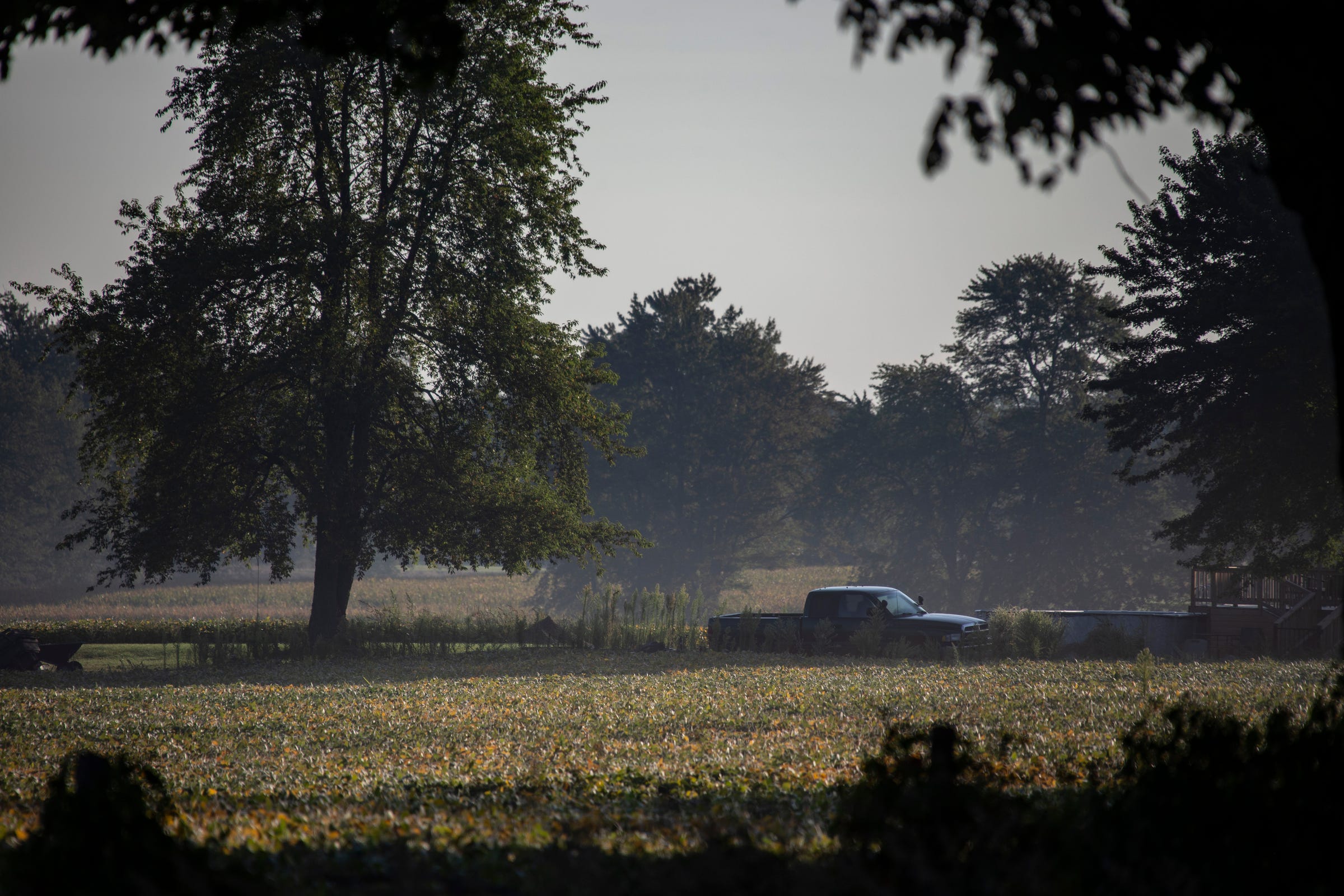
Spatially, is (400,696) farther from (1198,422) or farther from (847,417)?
(847,417)

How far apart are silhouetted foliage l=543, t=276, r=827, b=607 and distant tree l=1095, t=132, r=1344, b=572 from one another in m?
36.5

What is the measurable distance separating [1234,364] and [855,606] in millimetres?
8602

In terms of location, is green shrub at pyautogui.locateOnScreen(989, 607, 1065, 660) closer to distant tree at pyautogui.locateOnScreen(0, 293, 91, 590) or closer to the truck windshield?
the truck windshield

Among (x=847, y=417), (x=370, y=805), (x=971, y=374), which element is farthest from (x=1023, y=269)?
(x=370, y=805)

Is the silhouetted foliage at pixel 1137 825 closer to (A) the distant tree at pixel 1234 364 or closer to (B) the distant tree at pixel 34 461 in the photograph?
(A) the distant tree at pixel 1234 364

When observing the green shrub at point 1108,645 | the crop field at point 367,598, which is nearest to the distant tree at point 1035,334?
the crop field at point 367,598

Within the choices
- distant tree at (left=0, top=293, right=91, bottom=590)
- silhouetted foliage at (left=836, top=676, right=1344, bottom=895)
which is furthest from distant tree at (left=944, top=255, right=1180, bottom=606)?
distant tree at (left=0, top=293, right=91, bottom=590)

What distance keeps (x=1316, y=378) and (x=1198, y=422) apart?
252 centimetres

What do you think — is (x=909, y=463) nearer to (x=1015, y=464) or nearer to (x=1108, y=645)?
(x=1015, y=464)

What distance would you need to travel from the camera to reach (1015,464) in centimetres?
4747

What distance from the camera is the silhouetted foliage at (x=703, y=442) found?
5609cm

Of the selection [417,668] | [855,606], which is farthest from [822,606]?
[417,668]

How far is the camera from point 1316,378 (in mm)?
15422

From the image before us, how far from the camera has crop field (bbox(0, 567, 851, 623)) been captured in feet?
124
